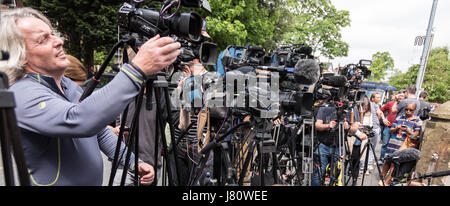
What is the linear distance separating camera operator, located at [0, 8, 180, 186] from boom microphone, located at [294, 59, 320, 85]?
1.35 metres

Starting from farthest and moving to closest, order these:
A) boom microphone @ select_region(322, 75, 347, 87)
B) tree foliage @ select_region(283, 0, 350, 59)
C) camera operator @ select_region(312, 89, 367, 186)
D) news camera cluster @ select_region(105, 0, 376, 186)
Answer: tree foliage @ select_region(283, 0, 350, 59)
camera operator @ select_region(312, 89, 367, 186)
boom microphone @ select_region(322, 75, 347, 87)
news camera cluster @ select_region(105, 0, 376, 186)

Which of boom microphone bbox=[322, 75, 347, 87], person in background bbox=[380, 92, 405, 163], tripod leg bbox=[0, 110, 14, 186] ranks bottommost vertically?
person in background bbox=[380, 92, 405, 163]

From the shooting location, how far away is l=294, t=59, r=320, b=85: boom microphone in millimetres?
2176

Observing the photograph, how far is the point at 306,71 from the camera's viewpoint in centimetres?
218

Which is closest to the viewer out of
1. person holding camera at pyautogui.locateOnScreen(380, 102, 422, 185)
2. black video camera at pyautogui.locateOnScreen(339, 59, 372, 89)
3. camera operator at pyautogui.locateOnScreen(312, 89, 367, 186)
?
camera operator at pyautogui.locateOnScreen(312, 89, 367, 186)

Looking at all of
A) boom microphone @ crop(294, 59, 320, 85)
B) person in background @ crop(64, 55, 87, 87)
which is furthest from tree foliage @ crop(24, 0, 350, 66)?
boom microphone @ crop(294, 59, 320, 85)

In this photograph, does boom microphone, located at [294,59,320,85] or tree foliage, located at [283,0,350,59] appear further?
tree foliage, located at [283,0,350,59]

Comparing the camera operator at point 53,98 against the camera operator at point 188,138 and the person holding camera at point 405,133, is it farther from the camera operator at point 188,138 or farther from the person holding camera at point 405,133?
the person holding camera at point 405,133

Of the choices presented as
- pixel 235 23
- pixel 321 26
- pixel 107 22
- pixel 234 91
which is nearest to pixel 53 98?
pixel 234 91

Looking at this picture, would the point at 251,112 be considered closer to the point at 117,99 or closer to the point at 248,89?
the point at 248,89

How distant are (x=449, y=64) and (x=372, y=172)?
44.4 m

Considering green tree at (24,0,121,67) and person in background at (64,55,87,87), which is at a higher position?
green tree at (24,0,121,67)

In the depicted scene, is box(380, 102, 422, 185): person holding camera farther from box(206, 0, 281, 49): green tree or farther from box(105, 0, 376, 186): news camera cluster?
box(206, 0, 281, 49): green tree
